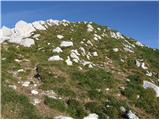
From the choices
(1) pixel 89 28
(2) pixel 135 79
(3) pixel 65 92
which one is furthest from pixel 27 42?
(1) pixel 89 28

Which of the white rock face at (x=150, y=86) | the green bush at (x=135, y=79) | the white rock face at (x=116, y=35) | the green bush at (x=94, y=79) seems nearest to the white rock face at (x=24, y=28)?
the white rock face at (x=116, y=35)

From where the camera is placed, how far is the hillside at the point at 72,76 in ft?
59.9

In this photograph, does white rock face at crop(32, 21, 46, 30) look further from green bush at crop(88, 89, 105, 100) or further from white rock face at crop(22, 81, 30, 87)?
green bush at crop(88, 89, 105, 100)

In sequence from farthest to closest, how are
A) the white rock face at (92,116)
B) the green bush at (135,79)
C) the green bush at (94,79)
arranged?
1. the green bush at (135,79)
2. the green bush at (94,79)
3. the white rock face at (92,116)

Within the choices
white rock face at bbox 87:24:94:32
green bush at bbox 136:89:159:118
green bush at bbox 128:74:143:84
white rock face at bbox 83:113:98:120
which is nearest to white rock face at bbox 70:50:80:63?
green bush at bbox 128:74:143:84

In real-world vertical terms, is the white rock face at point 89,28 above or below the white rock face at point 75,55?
above

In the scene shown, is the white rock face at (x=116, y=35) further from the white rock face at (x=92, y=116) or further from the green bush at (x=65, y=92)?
the white rock face at (x=92, y=116)

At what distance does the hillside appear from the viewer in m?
18.2

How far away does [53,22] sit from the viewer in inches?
1409

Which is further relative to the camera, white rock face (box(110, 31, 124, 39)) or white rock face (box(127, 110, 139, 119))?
white rock face (box(110, 31, 124, 39))

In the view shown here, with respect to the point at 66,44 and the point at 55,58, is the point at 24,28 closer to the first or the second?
the point at 66,44

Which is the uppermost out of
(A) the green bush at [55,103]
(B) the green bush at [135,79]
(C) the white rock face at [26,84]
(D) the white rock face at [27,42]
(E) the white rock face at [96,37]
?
(E) the white rock face at [96,37]

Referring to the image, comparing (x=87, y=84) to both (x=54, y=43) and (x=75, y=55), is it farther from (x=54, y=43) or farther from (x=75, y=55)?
(x=54, y=43)

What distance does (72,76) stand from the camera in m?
21.9
